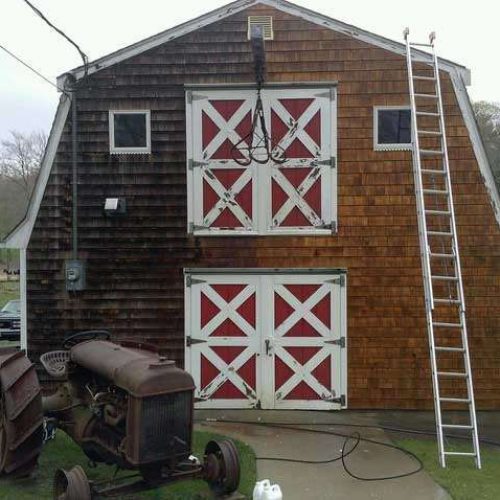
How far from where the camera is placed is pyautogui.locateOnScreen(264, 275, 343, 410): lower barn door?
24.2ft

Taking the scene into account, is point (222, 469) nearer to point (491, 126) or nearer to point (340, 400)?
point (340, 400)

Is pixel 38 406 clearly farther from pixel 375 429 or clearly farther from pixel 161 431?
pixel 375 429

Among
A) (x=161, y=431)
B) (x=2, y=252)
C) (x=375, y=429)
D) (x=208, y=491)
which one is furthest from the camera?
(x=2, y=252)

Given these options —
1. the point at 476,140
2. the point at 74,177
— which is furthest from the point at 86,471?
the point at 476,140

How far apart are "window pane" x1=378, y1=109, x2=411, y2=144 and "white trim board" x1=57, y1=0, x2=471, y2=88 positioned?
29.7 inches

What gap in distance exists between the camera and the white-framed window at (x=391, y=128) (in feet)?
24.0

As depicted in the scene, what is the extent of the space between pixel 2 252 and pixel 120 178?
139ft

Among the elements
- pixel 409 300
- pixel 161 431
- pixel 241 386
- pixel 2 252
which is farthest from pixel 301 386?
pixel 2 252

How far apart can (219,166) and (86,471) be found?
406 centimetres

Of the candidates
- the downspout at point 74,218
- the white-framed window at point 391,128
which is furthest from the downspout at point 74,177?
the white-framed window at point 391,128

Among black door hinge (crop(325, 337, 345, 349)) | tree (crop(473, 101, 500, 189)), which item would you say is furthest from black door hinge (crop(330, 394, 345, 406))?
tree (crop(473, 101, 500, 189))

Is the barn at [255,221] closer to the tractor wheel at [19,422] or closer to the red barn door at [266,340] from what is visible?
the red barn door at [266,340]

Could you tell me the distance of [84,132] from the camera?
743 cm

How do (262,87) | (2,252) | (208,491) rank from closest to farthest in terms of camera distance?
(208,491), (262,87), (2,252)
